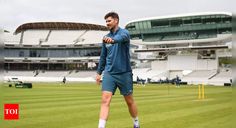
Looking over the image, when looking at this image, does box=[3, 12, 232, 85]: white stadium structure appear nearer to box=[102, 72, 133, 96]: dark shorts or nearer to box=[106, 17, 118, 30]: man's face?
box=[102, 72, 133, 96]: dark shorts

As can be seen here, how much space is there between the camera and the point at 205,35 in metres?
Result: 110

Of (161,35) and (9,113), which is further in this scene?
(161,35)

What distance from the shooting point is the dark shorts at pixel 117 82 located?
29.5ft

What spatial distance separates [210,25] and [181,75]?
1494cm

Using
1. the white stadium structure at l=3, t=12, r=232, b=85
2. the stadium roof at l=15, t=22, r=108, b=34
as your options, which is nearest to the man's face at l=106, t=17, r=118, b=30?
the white stadium structure at l=3, t=12, r=232, b=85

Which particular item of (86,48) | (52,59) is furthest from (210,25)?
(52,59)

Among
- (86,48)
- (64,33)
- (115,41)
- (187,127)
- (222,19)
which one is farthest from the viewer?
(64,33)

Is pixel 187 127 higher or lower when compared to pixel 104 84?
lower

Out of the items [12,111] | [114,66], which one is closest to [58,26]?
[114,66]

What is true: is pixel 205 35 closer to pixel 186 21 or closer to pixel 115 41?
pixel 186 21

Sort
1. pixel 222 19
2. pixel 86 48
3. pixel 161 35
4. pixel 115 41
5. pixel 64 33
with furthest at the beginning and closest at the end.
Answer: pixel 64 33 → pixel 86 48 → pixel 161 35 → pixel 222 19 → pixel 115 41

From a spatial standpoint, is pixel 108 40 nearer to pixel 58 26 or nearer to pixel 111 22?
pixel 111 22

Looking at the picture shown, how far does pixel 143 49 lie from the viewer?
395ft

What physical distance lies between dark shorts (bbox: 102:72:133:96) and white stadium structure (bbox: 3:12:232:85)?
258 feet
